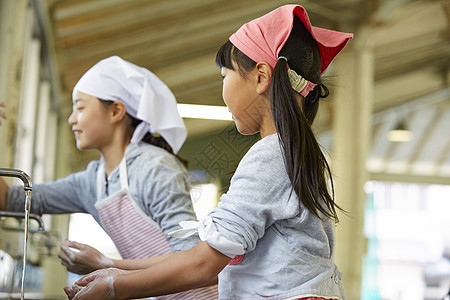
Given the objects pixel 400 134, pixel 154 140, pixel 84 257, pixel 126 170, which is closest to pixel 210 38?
pixel 154 140

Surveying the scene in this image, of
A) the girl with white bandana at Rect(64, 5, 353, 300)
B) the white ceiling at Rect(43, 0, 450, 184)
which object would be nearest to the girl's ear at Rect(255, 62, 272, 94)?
the girl with white bandana at Rect(64, 5, 353, 300)

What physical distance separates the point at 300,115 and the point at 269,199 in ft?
0.56

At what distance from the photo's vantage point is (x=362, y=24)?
599 centimetres

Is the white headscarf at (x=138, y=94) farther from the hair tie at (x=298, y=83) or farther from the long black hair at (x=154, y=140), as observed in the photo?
the hair tie at (x=298, y=83)

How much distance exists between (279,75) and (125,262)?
56cm

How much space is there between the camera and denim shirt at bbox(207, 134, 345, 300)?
1.07 metres

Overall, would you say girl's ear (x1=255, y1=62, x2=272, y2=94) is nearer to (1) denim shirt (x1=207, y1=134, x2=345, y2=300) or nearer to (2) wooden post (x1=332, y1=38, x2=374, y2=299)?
Result: (1) denim shirt (x1=207, y1=134, x2=345, y2=300)

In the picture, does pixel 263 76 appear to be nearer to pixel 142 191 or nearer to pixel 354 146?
pixel 142 191

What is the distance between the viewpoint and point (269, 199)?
3.57 feet

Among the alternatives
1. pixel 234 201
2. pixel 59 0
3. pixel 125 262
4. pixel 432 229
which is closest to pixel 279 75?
pixel 234 201

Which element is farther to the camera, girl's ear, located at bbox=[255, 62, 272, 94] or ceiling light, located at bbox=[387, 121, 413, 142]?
ceiling light, located at bbox=[387, 121, 413, 142]

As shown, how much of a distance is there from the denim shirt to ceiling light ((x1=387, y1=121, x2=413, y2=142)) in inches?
381

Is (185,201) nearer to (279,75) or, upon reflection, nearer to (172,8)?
(279,75)

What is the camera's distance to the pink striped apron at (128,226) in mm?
1728
